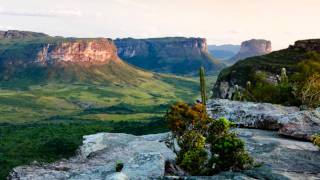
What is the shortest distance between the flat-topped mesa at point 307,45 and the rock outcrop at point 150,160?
111m

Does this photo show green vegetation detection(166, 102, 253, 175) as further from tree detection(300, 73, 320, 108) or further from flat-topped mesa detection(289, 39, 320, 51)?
flat-topped mesa detection(289, 39, 320, 51)

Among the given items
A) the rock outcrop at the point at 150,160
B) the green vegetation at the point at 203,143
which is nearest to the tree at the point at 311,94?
the rock outcrop at the point at 150,160

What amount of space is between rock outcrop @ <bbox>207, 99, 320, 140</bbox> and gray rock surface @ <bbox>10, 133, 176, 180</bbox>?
8.12m

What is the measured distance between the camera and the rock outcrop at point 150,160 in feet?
108

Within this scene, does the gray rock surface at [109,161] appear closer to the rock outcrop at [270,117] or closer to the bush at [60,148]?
the rock outcrop at [270,117]

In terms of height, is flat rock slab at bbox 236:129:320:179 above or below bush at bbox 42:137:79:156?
above

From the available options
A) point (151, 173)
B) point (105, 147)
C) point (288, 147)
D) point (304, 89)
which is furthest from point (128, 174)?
point (304, 89)

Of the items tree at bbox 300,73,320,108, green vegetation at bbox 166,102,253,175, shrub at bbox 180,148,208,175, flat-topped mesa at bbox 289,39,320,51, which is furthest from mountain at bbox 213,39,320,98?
shrub at bbox 180,148,208,175

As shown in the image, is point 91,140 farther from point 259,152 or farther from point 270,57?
point 270,57

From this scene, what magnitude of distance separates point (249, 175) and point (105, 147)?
29.8 m

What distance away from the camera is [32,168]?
45562mm

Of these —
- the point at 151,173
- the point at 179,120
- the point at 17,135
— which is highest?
the point at 179,120

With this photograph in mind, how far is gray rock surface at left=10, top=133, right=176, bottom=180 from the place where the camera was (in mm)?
36031

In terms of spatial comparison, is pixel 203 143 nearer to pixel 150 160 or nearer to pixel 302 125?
pixel 150 160
